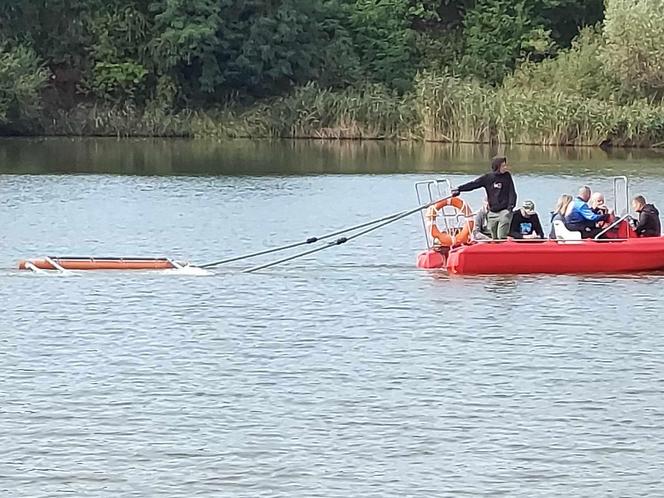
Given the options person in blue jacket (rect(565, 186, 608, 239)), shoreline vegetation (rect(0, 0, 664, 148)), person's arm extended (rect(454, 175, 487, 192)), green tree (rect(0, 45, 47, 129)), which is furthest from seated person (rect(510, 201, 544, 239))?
green tree (rect(0, 45, 47, 129))

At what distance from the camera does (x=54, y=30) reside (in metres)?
63.7

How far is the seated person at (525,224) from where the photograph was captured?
68.6 ft

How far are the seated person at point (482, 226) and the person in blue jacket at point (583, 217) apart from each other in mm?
1079

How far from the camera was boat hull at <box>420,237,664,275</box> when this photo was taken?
20281mm

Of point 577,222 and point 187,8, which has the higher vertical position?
point 187,8

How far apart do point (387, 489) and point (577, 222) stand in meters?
10.5

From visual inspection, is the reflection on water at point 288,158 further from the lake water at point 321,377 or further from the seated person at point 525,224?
the seated person at point 525,224

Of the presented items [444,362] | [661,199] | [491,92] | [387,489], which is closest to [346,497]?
[387,489]

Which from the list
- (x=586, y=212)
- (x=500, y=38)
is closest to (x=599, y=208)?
(x=586, y=212)

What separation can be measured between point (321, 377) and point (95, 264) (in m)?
7.29

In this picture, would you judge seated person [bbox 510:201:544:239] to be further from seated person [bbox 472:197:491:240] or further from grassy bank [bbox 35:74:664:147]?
grassy bank [bbox 35:74:664:147]

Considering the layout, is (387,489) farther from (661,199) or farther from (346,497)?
(661,199)

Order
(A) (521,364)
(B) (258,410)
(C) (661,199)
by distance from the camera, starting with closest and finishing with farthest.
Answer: (B) (258,410) → (A) (521,364) → (C) (661,199)

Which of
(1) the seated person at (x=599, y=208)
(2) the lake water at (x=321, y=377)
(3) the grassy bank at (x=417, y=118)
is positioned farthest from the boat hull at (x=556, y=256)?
(3) the grassy bank at (x=417, y=118)
